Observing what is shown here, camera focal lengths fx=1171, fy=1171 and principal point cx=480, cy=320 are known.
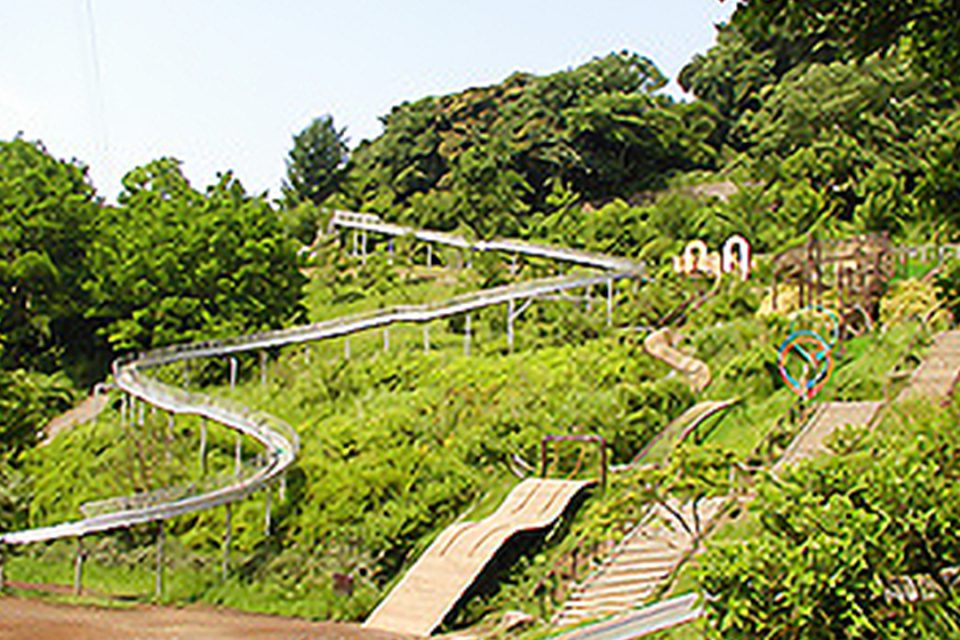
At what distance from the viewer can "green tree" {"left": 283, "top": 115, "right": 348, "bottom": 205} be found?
74.6m

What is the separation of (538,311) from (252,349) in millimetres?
9029

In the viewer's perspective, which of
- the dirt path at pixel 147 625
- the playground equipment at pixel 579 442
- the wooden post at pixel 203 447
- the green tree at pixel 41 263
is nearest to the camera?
the dirt path at pixel 147 625

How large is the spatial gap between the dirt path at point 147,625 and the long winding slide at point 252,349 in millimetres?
2284

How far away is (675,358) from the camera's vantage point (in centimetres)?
2891

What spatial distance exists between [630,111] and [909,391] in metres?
41.4

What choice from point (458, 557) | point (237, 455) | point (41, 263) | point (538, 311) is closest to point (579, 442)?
point (458, 557)

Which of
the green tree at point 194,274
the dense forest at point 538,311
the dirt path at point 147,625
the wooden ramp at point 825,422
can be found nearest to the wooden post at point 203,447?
the dense forest at point 538,311

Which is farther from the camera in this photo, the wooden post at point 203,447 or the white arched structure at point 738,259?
the white arched structure at point 738,259

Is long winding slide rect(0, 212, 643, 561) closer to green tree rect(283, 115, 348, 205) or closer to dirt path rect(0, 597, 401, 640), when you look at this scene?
dirt path rect(0, 597, 401, 640)

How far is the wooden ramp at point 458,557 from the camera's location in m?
18.3

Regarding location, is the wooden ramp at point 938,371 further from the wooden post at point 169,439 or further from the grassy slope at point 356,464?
the wooden post at point 169,439

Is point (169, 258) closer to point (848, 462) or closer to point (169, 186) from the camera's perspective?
point (169, 186)

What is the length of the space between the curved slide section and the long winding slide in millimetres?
6456

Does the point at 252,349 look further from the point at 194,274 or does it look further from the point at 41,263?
the point at 41,263
